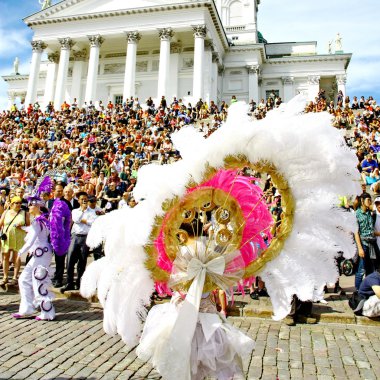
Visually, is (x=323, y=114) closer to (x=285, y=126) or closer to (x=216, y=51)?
(x=285, y=126)

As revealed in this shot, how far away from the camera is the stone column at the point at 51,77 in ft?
127

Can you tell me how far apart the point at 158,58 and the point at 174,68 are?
103 inches

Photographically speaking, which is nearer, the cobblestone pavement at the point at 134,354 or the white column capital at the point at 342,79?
the cobblestone pavement at the point at 134,354

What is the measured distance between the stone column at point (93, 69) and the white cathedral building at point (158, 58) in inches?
3.7

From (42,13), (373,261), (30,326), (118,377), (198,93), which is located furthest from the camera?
(42,13)

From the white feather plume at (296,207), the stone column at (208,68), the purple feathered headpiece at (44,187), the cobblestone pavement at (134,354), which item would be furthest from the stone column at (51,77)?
the white feather plume at (296,207)

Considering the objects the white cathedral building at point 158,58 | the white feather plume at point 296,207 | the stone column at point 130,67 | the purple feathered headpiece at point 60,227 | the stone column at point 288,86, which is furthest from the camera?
the stone column at point 288,86

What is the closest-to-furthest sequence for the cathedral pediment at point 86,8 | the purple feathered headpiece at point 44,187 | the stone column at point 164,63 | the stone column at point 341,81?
the purple feathered headpiece at point 44,187 → the stone column at point 164,63 → the cathedral pediment at point 86,8 → the stone column at point 341,81

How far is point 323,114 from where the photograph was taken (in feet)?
7.68

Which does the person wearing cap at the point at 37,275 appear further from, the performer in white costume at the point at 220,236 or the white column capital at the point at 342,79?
the white column capital at the point at 342,79

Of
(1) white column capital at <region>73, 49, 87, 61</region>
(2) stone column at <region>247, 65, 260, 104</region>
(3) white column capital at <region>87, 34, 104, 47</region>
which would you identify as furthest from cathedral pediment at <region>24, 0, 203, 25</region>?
(2) stone column at <region>247, 65, 260, 104</region>

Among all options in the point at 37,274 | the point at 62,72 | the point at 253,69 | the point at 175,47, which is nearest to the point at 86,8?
the point at 62,72

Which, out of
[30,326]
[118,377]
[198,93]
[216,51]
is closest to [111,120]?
[198,93]

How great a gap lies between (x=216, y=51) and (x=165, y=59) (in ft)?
22.2
